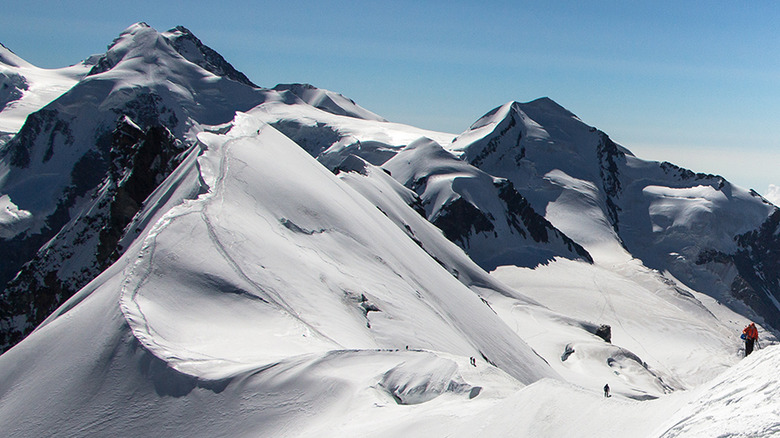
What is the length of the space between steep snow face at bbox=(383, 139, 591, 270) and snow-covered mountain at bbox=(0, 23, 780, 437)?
0.43 meters

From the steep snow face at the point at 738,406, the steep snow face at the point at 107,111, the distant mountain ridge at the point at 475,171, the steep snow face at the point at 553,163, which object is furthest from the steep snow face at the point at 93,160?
the steep snow face at the point at 553,163

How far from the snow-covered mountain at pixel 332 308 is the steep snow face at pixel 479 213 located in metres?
0.43

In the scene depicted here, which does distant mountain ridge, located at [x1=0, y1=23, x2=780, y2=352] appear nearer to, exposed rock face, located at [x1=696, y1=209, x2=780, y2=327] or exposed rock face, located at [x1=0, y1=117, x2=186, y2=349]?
exposed rock face, located at [x1=696, y1=209, x2=780, y2=327]

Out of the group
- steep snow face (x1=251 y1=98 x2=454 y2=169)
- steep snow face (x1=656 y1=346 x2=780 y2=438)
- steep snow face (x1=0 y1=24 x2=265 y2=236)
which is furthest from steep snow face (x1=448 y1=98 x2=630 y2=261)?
steep snow face (x1=656 y1=346 x2=780 y2=438)

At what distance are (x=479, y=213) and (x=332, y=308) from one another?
86.3m

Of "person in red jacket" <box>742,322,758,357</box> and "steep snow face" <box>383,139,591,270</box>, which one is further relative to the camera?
"steep snow face" <box>383,139,591,270</box>

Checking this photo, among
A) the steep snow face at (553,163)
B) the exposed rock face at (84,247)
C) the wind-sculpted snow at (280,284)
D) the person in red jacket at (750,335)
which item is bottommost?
the exposed rock face at (84,247)

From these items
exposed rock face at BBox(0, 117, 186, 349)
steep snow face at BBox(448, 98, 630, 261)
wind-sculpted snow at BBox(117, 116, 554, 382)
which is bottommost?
exposed rock face at BBox(0, 117, 186, 349)

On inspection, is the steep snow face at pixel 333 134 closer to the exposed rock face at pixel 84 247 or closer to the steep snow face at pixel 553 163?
the steep snow face at pixel 553 163

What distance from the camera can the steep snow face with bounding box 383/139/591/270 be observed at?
106 meters

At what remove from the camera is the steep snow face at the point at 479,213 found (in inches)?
4156

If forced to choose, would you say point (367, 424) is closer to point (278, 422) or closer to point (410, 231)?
point (278, 422)

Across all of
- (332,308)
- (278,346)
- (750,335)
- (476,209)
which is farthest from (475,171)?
(750,335)

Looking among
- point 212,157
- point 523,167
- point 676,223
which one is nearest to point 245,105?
point 523,167
